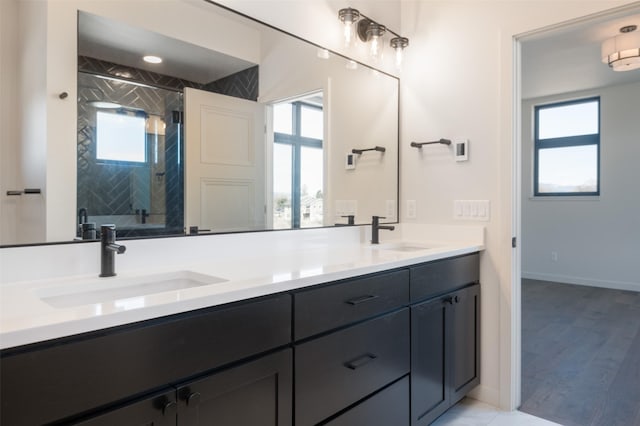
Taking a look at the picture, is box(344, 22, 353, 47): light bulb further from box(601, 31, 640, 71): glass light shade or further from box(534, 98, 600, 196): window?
box(534, 98, 600, 196): window

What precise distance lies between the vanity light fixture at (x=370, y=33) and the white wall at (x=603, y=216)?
4092mm

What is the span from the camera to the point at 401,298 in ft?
5.49

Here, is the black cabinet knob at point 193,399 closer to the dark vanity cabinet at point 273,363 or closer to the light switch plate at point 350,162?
the dark vanity cabinet at point 273,363

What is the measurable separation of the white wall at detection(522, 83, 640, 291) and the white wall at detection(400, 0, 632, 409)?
Result: 4.00 m

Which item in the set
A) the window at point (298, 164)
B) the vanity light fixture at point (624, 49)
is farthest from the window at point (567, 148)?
the window at point (298, 164)

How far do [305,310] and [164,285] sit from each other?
501mm

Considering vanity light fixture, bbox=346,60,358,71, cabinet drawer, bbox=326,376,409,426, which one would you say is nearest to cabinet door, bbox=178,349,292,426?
cabinet drawer, bbox=326,376,409,426

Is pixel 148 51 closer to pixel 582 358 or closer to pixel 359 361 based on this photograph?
pixel 359 361

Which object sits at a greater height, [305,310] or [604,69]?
[604,69]

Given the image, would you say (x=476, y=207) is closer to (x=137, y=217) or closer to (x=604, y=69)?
(x=137, y=217)

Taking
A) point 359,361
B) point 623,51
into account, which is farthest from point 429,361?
point 623,51

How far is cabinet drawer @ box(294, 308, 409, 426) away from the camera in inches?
49.6

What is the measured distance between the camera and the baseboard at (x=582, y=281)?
16.5 ft

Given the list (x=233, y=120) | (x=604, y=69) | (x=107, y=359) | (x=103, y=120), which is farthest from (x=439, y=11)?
(x=604, y=69)
